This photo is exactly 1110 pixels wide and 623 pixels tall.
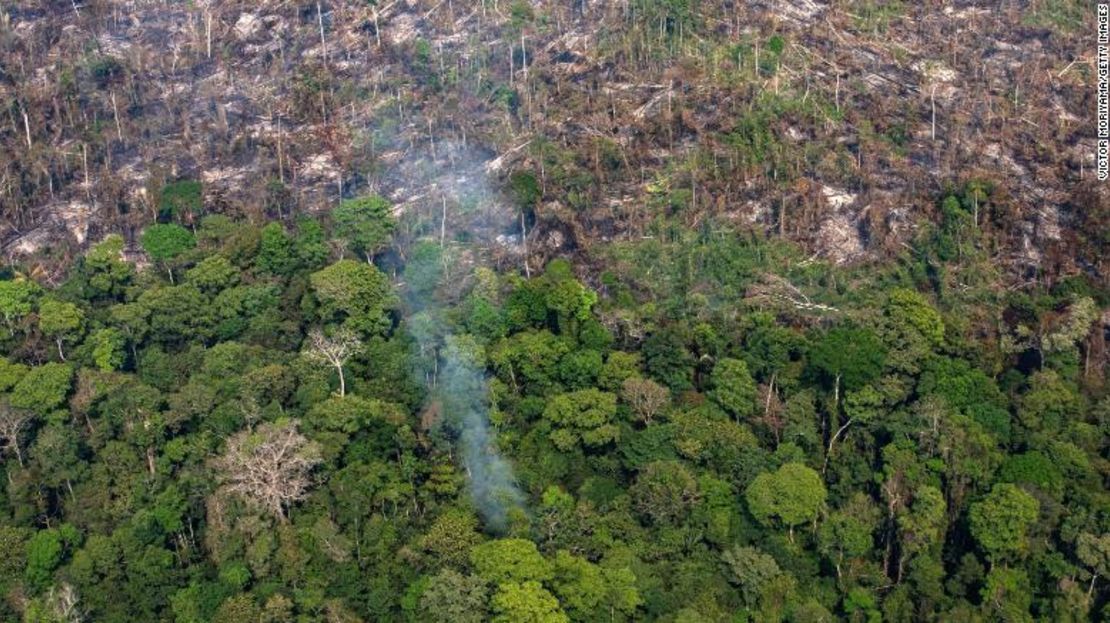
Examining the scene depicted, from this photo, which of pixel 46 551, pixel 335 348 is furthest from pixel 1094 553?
pixel 46 551

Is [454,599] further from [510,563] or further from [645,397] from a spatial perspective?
[645,397]

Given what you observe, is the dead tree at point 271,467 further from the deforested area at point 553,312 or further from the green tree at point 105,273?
the green tree at point 105,273

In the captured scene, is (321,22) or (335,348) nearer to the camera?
(335,348)

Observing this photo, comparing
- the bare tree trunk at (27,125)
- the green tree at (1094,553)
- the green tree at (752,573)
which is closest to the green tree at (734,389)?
the green tree at (752,573)

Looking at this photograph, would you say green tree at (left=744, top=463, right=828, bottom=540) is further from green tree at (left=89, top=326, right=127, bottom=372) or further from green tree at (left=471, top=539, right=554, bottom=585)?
green tree at (left=89, top=326, right=127, bottom=372)

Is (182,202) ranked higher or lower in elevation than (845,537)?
higher

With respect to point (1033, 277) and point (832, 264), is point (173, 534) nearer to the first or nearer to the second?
point (832, 264)
